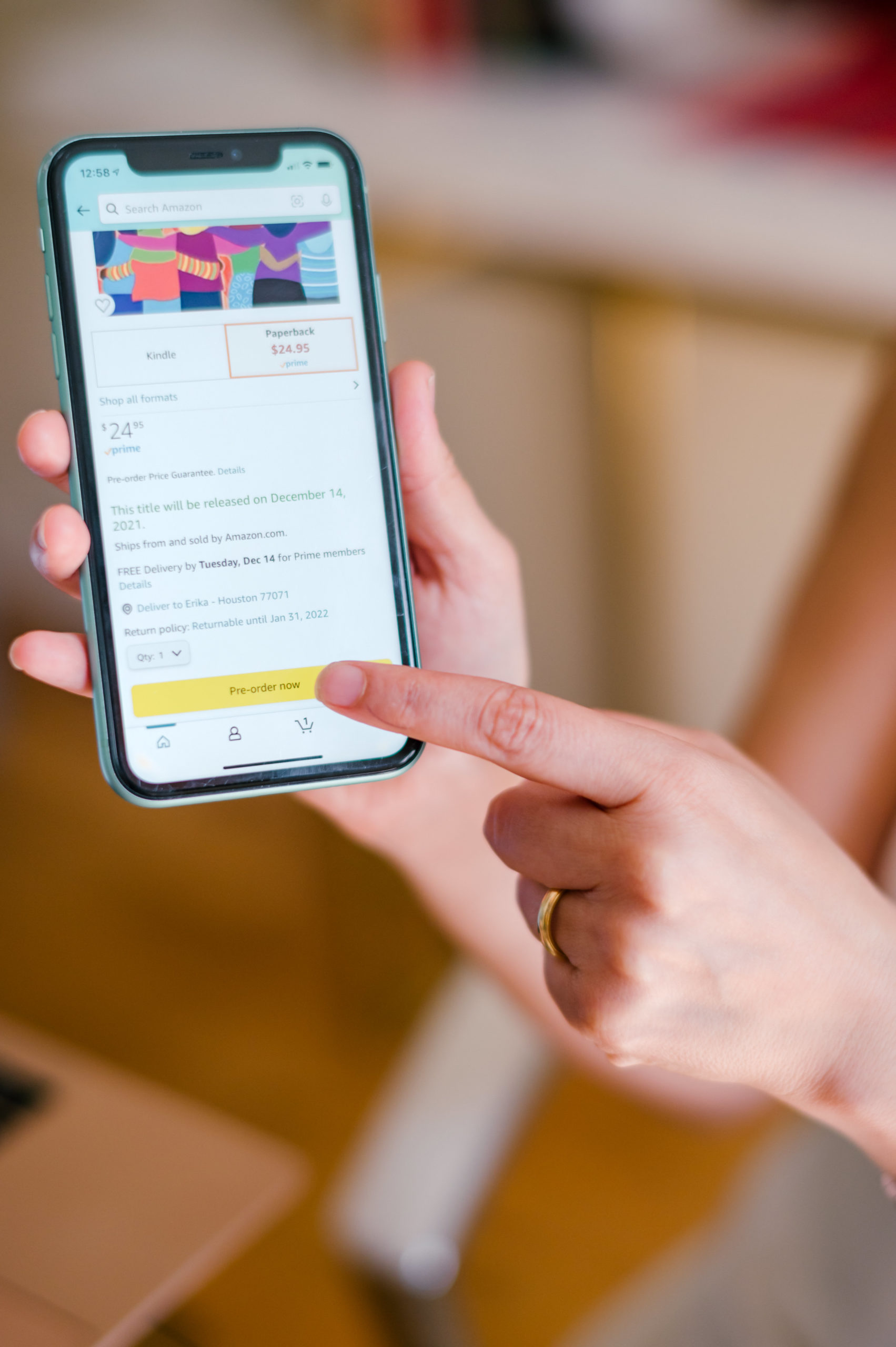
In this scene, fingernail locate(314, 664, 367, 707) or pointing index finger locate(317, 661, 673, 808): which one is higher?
fingernail locate(314, 664, 367, 707)

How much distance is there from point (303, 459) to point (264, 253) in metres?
0.08

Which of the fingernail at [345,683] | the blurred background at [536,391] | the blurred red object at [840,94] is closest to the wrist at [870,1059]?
the fingernail at [345,683]

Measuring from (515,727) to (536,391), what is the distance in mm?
1108

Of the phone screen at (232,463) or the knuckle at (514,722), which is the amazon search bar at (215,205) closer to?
the phone screen at (232,463)

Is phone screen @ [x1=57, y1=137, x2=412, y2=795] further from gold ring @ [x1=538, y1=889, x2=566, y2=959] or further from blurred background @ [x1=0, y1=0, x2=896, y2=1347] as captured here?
blurred background @ [x1=0, y1=0, x2=896, y2=1347]

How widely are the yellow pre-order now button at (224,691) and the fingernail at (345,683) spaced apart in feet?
0.27

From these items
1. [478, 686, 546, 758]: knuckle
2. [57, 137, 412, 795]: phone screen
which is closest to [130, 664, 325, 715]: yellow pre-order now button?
[57, 137, 412, 795]: phone screen

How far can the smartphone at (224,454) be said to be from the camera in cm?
46

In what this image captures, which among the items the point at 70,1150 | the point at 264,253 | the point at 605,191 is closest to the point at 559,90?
the point at 605,191

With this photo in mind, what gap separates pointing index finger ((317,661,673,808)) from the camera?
37 centimetres

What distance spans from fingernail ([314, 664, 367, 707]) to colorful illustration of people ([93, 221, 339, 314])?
170 mm

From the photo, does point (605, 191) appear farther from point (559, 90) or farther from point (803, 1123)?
point (803, 1123)

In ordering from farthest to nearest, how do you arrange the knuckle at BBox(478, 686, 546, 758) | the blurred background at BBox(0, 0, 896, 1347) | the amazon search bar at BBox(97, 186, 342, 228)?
the blurred background at BBox(0, 0, 896, 1347) → the amazon search bar at BBox(97, 186, 342, 228) → the knuckle at BBox(478, 686, 546, 758)

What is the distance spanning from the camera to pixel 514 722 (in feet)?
1.21
